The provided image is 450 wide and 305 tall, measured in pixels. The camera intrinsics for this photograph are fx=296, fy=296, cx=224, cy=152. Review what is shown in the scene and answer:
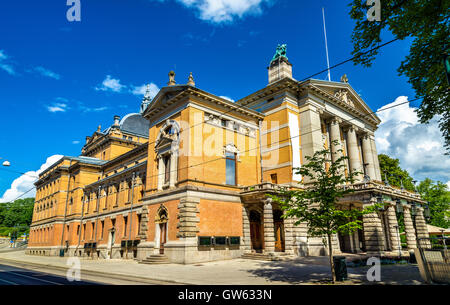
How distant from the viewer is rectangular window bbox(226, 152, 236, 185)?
28.5 m

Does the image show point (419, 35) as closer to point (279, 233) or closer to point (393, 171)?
point (279, 233)

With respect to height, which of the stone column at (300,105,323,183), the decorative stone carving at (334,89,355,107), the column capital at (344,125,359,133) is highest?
the decorative stone carving at (334,89,355,107)

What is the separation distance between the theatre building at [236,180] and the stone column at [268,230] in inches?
3.2

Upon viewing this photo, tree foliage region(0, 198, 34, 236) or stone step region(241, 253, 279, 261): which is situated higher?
tree foliage region(0, 198, 34, 236)

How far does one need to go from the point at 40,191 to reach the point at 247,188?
50983 millimetres

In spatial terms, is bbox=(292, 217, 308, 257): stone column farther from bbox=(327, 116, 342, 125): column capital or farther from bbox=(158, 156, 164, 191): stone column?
bbox=(327, 116, 342, 125): column capital

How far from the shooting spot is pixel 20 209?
90875mm

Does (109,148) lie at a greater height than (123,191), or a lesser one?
greater

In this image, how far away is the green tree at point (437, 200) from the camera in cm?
4928

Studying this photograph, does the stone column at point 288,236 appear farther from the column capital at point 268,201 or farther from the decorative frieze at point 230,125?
the decorative frieze at point 230,125

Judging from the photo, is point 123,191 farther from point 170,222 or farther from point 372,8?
point 372,8

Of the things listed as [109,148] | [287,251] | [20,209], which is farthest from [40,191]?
[287,251]

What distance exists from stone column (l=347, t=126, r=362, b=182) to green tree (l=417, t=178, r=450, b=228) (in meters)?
22.1

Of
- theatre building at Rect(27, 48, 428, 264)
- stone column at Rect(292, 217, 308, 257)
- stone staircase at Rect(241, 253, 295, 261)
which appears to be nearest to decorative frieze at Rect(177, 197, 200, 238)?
theatre building at Rect(27, 48, 428, 264)
